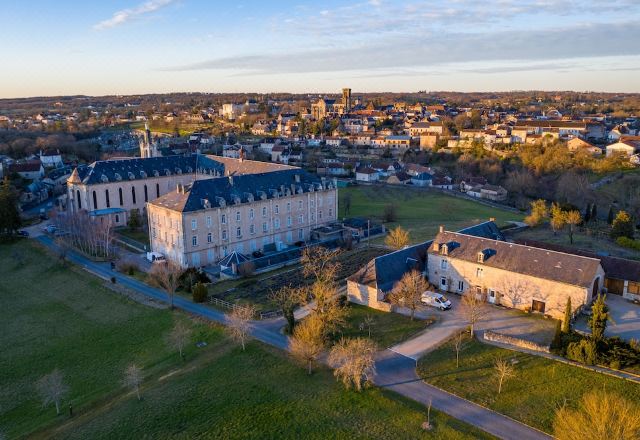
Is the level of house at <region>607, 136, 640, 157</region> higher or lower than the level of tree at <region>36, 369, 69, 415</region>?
higher

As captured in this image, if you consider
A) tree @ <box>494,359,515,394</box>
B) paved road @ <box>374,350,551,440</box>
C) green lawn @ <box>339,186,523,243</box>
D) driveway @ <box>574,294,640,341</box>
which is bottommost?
green lawn @ <box>339,186,523,243</box>

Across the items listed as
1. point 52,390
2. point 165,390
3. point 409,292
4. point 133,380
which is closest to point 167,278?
point 165,390

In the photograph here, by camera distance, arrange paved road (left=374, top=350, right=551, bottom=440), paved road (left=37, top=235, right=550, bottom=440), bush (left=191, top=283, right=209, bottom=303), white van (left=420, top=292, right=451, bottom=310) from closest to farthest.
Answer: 1. paved road (left=374, top=350, right=551, bottom=440)
2. paved road (left=37, top=235, right=550, bottom=440)
3. white van (left=420, top=292, right=451, bottom=310)
4. bush (left=191, top=283, right=209, bottom=303)

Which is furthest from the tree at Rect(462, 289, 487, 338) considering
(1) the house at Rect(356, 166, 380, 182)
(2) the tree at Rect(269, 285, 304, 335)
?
(1) the house at Rect(356, 166, 380, 182)

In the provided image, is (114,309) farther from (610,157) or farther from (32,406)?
(610,157)

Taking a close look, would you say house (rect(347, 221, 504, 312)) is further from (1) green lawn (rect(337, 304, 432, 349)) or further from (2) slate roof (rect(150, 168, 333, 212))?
(2) slate roof (rect(150, 168, 333, 212))

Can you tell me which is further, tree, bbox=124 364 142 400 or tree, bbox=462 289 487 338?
tree, bbox=462 289 487 338

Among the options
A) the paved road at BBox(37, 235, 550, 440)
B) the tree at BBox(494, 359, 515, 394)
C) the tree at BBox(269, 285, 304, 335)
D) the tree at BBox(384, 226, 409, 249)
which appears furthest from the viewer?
the tree at BBox(384, 226, 409, 249)
